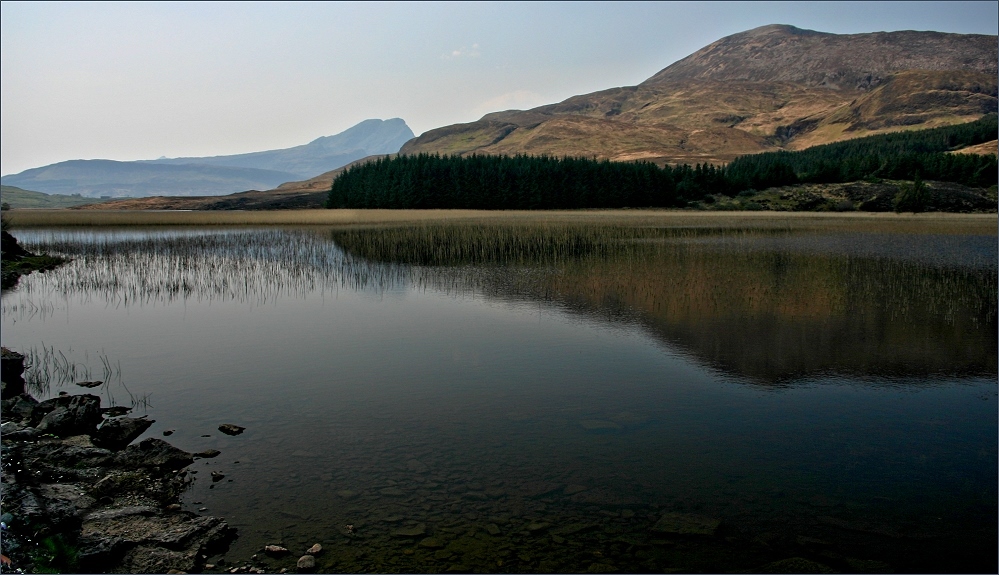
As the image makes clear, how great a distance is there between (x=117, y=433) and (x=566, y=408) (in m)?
6.80

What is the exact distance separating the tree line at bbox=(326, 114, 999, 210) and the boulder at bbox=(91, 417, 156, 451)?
333 feet

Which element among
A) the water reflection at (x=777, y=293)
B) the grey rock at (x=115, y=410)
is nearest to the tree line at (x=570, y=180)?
the water reflection at (x=777, y=293)

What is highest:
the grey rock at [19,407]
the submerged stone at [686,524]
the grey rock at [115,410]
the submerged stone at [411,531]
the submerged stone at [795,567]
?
the grey rock at [19,407]

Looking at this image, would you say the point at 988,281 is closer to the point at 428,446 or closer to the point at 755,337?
the point at 755,337

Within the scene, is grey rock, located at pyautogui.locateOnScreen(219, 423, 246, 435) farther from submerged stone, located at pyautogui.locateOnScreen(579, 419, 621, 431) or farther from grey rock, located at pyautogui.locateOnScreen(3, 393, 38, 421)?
submerged stone, located at pyautogui.locateOnScreen(579, 419, 621, 431)

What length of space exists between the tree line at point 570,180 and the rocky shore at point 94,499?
101774 mm

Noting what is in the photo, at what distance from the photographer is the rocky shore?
6613mm

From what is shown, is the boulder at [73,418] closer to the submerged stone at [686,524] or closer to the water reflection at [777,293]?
the submerged stone at [686,524]

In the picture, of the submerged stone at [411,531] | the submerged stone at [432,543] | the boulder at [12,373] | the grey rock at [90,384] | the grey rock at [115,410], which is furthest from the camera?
the grey rock at [90,384]

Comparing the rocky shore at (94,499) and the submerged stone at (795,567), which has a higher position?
the rocky shore at (94,499)

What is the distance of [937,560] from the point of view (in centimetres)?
671

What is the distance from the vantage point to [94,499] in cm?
772

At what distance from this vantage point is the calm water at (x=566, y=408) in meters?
7.12

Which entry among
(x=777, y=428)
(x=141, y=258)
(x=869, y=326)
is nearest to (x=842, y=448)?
(x=777, y=428)
